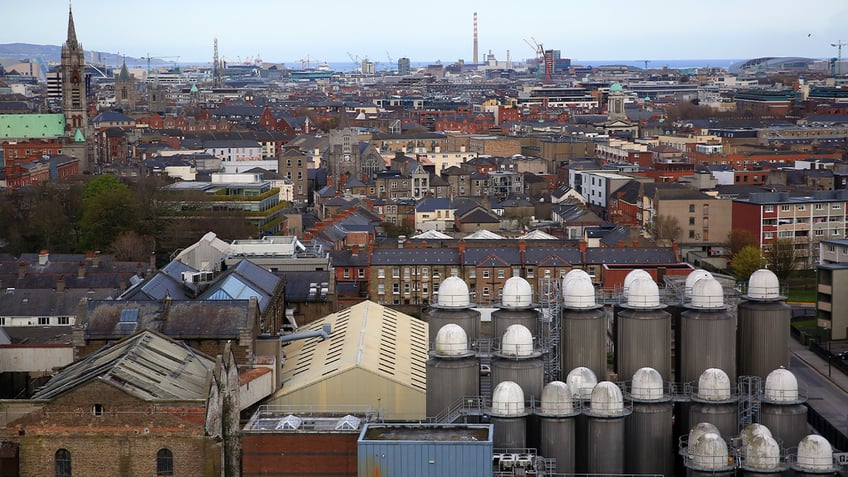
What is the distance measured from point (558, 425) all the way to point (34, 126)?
11881cm

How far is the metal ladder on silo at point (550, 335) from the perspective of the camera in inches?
1519

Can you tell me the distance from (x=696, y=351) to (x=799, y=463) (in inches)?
215

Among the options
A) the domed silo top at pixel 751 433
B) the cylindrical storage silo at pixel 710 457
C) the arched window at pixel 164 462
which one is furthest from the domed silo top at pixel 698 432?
the arched window at pixel 164 462

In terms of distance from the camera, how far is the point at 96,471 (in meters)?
36.3

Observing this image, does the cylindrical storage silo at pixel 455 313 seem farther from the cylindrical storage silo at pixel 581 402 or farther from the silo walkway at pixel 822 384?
the silo walkway at pixel 822 384

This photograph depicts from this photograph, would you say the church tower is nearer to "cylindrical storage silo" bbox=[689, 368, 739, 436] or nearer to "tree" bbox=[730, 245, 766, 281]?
"tree" bbox=[730, 245, 766, 281]

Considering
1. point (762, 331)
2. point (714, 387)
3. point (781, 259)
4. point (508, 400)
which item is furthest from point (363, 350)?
point (781, 259)

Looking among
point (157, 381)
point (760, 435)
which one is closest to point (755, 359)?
point (760, 435)

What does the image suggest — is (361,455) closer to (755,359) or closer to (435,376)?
(435,376)

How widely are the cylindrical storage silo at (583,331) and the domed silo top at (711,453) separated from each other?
543cm

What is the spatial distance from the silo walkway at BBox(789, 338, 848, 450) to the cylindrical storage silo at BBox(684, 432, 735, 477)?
1344 centimetres

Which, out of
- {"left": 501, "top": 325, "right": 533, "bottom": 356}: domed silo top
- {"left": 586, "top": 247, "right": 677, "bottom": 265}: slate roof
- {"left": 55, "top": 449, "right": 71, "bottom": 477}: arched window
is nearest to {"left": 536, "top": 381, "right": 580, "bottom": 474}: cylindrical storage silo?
{"left": 501, "top": 325, "right": 533, "bottom": 356}: domed silo top

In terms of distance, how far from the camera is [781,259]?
7831cm

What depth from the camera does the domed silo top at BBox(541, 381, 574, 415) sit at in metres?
34.4
